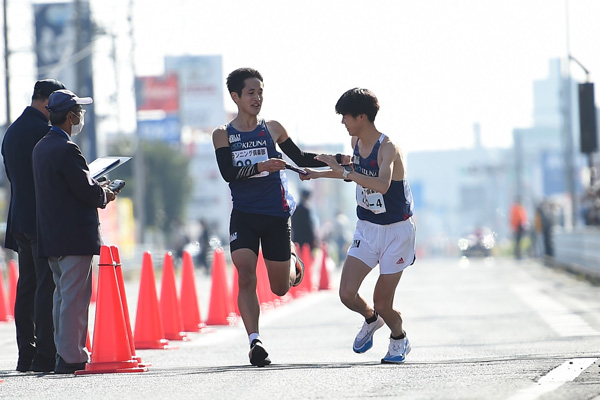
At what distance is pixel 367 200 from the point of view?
934 centimetres

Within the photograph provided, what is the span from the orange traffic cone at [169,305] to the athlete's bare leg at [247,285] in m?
3.36

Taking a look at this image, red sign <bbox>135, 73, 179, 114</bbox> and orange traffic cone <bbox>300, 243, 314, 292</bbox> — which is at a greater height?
red sign <bbox>135, 73, 179, 114</bbox>

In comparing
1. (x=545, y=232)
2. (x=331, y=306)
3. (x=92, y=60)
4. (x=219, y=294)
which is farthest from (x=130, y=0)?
(x=219, y=294)

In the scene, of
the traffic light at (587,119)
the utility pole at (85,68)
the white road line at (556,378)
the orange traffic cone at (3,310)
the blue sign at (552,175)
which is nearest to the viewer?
the white road line at (556,378)

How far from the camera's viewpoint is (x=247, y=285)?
9492mm

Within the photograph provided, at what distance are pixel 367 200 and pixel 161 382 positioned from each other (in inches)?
78.8

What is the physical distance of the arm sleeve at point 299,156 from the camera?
9.80 meters

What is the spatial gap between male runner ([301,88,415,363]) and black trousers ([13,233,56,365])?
2.10 metres

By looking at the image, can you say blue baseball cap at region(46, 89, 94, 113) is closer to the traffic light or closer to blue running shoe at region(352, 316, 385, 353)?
blue running shoe at region(352, 316, 385, 353)

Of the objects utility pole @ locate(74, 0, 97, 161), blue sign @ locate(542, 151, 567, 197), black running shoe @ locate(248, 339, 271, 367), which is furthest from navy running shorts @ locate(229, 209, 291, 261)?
blue sign @ locate(542, 151, 567, 197)

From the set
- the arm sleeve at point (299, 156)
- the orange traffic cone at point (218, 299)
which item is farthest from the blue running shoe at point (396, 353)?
the orange traffic cone at point (218, 299)

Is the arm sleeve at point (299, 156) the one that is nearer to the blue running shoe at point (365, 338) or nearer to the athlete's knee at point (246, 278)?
the athlete's knee at point (246, 278)

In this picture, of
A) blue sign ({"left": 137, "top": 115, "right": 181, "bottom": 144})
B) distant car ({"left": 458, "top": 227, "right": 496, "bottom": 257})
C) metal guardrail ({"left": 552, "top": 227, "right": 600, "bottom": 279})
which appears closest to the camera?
metal guardrail ({"left": 552, "top": 227, "right": 600, "bottom": 279})

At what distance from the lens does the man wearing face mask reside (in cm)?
914
